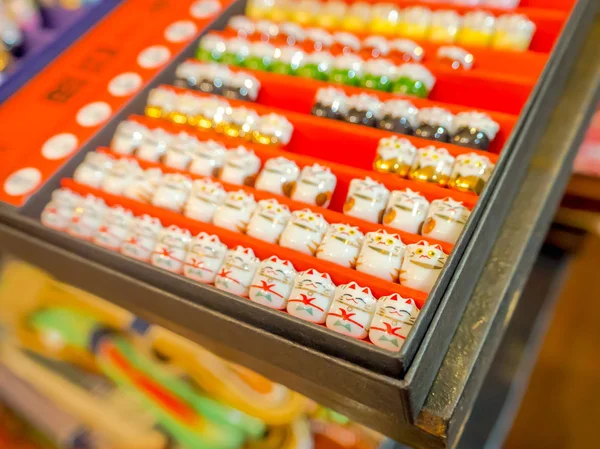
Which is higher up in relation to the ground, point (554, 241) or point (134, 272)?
point (554, 241)

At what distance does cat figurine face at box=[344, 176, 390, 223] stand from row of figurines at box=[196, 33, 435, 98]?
259 millimetres

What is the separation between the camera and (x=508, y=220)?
82cm

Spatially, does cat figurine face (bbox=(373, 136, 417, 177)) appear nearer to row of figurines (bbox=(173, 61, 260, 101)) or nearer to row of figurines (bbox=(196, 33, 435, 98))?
row of figurines (bbox=(196, 33, 435, 98))

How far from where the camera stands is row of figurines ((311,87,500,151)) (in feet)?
2.94

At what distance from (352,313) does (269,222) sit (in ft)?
0.77

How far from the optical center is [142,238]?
0.91 meters

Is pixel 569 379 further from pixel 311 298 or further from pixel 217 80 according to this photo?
pixel 217 80

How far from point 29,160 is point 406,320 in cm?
94

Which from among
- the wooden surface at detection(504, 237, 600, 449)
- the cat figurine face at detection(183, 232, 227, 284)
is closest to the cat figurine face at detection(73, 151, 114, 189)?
the cat figurine face at detection(183, 232, 227, 284)

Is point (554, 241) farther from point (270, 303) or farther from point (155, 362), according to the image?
point (155, 362)

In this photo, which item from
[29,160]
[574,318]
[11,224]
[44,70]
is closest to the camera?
[11,224]

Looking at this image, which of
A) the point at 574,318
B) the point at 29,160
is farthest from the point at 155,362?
the point at 574,318

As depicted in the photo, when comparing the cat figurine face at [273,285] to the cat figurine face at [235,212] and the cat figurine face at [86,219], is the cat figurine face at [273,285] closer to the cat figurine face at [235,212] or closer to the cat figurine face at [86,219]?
the cat figurine face at [235,212]

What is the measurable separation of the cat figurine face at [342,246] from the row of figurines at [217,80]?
0.46m
